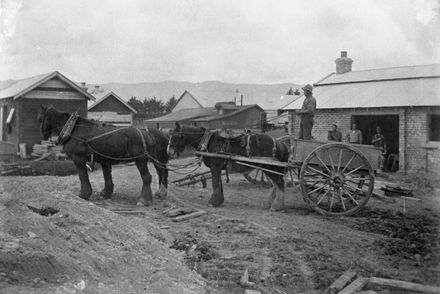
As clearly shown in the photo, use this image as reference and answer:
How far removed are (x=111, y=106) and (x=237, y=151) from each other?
2297 centimetres

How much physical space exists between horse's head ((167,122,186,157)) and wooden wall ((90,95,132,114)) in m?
21.9

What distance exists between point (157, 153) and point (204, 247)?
5.02 m

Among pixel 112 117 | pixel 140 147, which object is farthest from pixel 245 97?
pixel 140 147

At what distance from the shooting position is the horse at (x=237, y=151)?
404 inches

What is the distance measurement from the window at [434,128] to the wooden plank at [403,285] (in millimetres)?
12967

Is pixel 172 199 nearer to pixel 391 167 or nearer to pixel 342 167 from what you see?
pixel 342 167

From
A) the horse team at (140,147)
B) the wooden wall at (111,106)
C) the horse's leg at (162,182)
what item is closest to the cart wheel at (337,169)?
the horse team at (140,147)

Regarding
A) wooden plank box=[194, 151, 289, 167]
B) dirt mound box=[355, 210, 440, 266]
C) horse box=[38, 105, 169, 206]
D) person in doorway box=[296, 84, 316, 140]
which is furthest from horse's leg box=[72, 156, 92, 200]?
dirt mound box=[355, 210, 440, 266]

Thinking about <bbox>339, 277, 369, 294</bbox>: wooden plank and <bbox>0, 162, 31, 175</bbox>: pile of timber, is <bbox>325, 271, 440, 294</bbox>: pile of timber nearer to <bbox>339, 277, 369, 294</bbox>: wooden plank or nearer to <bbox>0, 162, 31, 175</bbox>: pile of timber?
<bbox>339, 277, 369, 294</bbox>: wooden plank

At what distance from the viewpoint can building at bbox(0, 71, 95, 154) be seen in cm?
2189

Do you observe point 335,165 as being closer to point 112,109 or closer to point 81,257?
point 81,257

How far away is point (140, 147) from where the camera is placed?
10.6m

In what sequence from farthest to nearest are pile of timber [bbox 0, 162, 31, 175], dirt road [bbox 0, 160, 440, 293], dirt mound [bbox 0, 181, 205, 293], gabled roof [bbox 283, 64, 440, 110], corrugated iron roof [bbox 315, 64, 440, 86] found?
corrugated iron roof [bbox 315, 64, 440, 86]
gabled roof [bbox 283, 64, 440, 110]
pile of timber [bbox 0, 162, 31, 175]
dirt road [bbox 0, 160, 440, 293]
dirt mound [bbox 0, 181, 205, 293]

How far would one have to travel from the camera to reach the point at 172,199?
36.2ft
